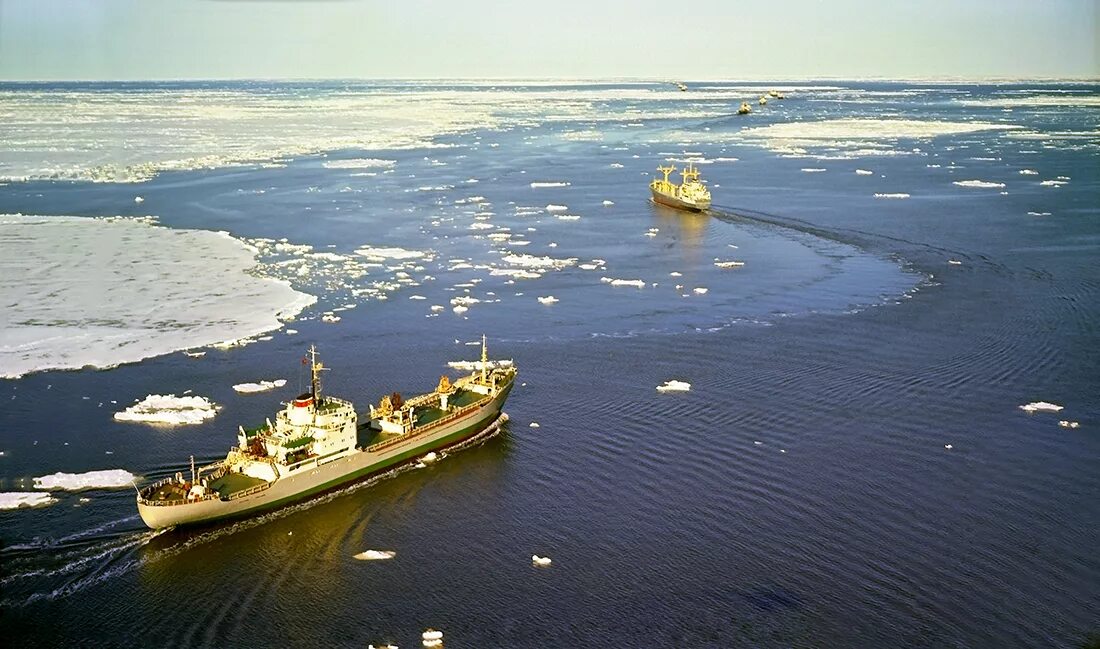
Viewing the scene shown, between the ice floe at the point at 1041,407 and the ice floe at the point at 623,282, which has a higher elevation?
the ice floe at the point at 623,282

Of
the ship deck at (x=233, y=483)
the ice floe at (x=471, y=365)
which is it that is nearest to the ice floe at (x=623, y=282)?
the ice floe at (x=471, y=365)

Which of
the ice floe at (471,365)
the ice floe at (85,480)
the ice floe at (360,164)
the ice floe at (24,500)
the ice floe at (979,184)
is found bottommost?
the ice floe at (24,500)

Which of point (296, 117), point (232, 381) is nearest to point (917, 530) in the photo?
point (232, 381)

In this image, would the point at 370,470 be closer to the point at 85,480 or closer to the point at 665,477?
the point at 85,480

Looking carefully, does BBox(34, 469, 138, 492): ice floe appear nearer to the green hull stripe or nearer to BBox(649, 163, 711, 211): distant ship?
Result: the green hull stripe

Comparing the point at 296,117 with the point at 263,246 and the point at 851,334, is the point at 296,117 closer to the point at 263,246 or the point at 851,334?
the point at 263,246

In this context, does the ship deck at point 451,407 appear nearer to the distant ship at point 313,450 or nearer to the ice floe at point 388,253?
the distant ship at point 313,450
